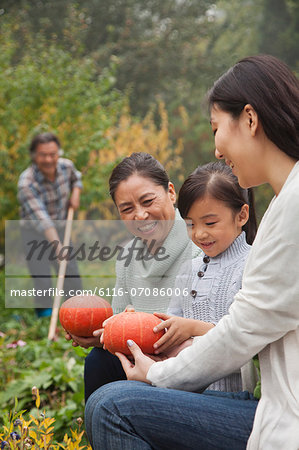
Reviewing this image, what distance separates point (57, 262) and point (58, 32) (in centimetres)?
916

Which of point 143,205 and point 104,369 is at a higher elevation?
point 143,205

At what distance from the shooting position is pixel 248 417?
1537mm

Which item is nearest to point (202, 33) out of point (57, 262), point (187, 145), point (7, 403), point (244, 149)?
point (187, 145)

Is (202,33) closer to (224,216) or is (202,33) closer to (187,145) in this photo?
(187,145)

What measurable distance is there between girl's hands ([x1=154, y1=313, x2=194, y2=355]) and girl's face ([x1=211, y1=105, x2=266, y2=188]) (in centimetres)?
51

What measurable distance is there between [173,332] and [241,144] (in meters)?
0.66

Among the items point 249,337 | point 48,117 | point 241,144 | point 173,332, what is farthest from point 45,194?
point 249,337

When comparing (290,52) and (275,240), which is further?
(290,52)

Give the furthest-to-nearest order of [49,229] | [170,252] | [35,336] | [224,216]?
[49,229], [35,336], [170,252], [224,216]

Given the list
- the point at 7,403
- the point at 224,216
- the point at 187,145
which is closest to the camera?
the point at 224,216

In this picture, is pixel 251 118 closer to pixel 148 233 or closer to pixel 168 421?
pixel 168 421

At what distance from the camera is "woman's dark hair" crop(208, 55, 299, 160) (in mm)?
1465

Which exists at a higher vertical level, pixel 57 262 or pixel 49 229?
pixel 49 229

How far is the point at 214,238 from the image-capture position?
209 centimetres
